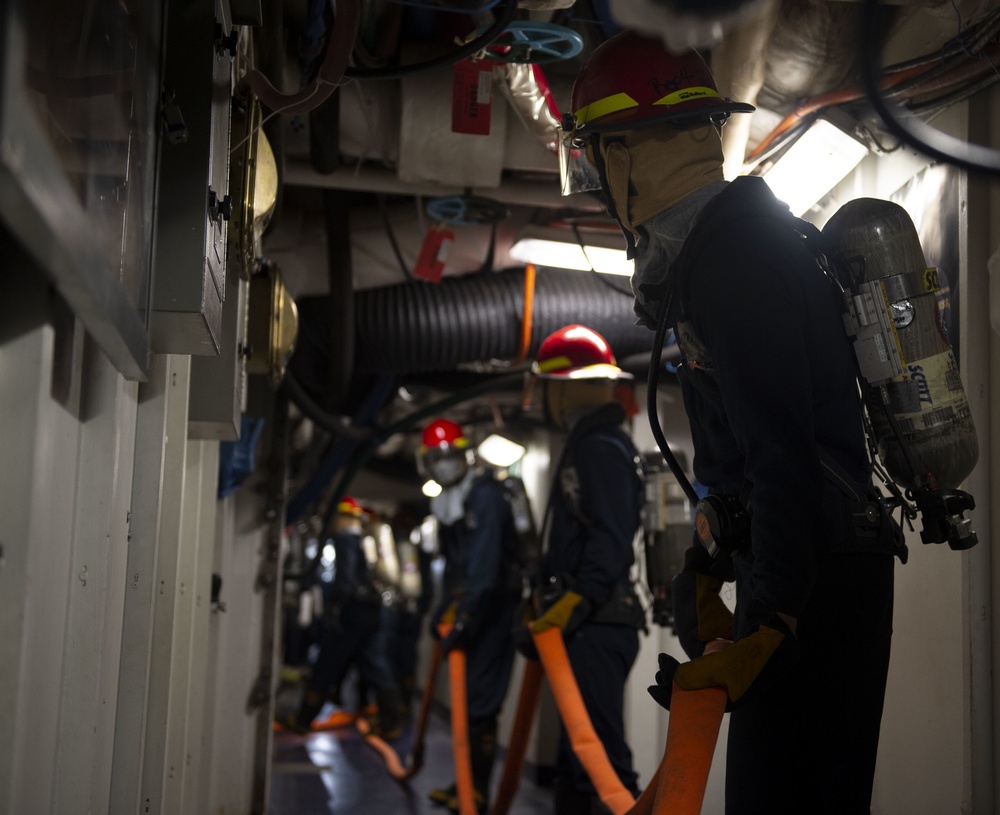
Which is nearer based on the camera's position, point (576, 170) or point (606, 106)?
point (606, 106)

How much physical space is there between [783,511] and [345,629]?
801cm

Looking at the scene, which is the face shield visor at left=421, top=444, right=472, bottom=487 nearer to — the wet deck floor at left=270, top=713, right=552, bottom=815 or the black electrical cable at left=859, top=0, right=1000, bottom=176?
the wet deck floor at left=270, top=713, right=552, bottom=815

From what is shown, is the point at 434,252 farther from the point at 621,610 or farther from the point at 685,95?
the point at 685,95

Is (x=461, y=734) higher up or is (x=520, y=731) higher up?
(x=520, y=731)

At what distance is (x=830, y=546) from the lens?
183cm

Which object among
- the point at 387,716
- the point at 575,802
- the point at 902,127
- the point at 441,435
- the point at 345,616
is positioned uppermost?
the point at 441,435

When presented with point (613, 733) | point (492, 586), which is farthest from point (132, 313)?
point (492, 586)

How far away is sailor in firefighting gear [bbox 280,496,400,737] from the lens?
8570 millimetres

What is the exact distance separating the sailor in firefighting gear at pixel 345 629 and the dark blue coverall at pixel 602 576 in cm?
368

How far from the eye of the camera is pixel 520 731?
418 centimetres

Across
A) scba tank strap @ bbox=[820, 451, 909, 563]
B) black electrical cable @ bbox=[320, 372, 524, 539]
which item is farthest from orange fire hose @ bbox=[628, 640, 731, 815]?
black electrical cable @ bbox=[320, 372, 524, 539]

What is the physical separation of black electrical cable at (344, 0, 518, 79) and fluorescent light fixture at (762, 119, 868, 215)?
1.12 metres

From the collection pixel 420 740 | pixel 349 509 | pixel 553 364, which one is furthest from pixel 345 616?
pixel 553 364

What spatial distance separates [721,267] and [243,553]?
12.7 ft
